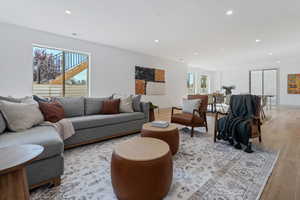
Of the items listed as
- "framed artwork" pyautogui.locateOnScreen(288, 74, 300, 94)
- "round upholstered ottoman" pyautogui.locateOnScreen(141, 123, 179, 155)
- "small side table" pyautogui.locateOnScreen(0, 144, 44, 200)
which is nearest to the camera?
"small side table" pyautogui.locateOnScreen(0, 144, 44, 200)

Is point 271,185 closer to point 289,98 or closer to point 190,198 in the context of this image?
point 190,198

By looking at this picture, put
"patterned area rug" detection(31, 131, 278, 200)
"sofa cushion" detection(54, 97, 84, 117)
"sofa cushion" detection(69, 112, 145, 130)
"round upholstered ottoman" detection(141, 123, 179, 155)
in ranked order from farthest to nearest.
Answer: "sofa cushion" detection(54, 97, 84, 117)
"sofa cushion" detection(69, 112, 145, 130)
"round upholstered ottoman" detection(141, 123, 179, 155)
"patterned area rug" detection(31, 131, 278, 200)

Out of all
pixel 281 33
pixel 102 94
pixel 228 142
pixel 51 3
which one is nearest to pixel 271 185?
pixel 228 142

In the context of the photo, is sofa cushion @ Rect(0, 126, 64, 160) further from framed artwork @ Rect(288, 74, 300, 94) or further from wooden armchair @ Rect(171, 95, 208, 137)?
framed artwork @ Rect(288, 74, 300, 94)

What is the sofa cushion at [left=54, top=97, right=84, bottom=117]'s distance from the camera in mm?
3123

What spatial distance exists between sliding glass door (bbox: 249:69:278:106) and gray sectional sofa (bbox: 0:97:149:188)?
8858 mm

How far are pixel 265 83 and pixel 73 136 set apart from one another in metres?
10.7

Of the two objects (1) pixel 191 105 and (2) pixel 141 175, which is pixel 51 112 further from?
(1) pixel 191 105

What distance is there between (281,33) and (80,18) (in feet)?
17.7

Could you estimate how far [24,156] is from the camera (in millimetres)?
1003

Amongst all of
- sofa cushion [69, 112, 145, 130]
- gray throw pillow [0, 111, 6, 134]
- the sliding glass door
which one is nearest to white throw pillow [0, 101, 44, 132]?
gray throw pillow [0, 111, 6, 134]

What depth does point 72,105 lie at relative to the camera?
10.5 ft

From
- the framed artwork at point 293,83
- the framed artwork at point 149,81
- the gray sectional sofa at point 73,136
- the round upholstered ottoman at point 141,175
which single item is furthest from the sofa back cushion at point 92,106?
the framed artwork at point 293,83

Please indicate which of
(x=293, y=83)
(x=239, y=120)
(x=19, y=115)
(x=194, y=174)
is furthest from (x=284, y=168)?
(x=293, y=83)
